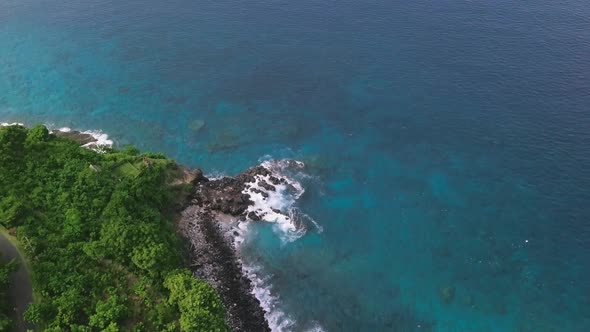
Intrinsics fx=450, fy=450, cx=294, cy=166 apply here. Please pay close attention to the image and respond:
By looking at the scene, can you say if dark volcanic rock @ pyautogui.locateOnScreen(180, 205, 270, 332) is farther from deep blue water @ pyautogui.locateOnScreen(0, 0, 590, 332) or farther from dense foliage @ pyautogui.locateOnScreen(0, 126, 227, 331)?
deep blue water @ pyautogui.locateOnScreen(0, 0, 590, 332)

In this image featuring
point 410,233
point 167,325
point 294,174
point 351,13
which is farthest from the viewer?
point 351,13

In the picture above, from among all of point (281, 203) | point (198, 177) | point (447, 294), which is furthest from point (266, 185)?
point (447, 294)

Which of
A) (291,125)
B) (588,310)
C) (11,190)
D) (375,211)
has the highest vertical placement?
(11,190)

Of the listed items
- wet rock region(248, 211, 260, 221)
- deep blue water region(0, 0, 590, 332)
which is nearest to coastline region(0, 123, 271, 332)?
wet rock region(248, 211, 260, 221)

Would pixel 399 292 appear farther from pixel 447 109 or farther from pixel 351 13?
pixel 351 13

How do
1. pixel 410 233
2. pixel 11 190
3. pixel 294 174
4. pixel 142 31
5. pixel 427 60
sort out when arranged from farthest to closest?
pixel 142 31, pixel 427 60, pixel 294 174, pixel 410 233, pixel 11 190

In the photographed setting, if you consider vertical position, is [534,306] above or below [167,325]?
below

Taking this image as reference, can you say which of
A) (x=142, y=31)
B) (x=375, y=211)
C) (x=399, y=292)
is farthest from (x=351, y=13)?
(x=399, y=292)

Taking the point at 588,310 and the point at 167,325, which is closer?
the point at 167,325

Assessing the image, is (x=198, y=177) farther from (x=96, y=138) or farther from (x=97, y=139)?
(x=96, y=138)
